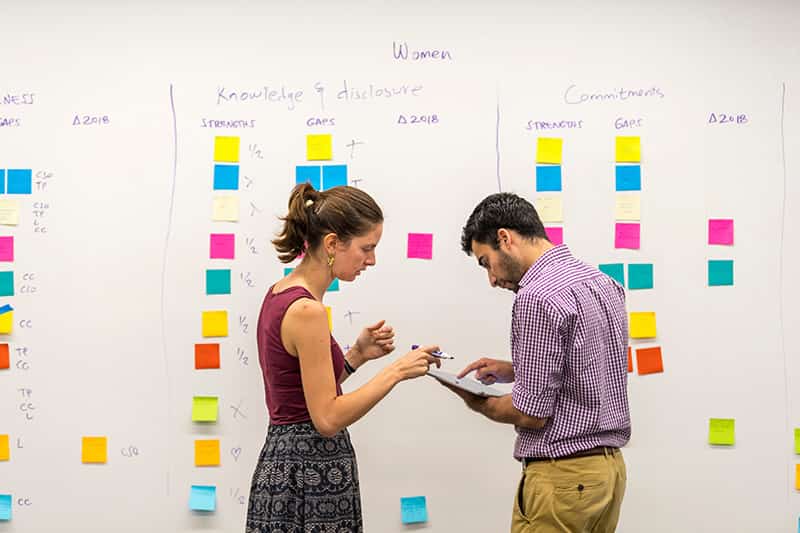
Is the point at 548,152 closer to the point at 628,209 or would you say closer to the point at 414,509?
the point at 628,209

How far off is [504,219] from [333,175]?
702mm

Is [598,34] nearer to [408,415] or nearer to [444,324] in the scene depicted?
[444,324]

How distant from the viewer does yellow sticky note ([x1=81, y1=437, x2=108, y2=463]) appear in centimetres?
236

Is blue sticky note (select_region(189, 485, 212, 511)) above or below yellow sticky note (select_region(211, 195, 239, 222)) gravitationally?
below

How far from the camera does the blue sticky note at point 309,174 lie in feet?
7.75

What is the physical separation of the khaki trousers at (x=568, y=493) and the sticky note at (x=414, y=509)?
62cm

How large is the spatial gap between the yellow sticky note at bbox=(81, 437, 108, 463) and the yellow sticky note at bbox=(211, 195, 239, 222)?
0.72m

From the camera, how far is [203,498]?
235 centimetres

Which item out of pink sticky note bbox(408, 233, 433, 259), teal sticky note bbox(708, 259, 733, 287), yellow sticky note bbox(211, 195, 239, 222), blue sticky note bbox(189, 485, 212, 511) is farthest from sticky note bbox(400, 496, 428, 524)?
teal sticky note bbox(708, 259, 733, 287)

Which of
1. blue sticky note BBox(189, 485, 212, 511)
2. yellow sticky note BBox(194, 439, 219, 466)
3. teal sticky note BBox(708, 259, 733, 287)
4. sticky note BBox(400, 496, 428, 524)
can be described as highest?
teal sticky note BBox(708, 259, 733, 287)

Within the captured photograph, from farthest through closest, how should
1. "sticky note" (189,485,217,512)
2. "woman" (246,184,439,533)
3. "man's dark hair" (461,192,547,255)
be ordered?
"sticky note" (189,485,217,512) → "man's dark hair" (461,192,547,255) → "woman" (246,184,439,533)

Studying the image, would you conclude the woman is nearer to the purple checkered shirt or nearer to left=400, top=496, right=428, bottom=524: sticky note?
the purple checkered shirt

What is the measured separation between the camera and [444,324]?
2.37 meters

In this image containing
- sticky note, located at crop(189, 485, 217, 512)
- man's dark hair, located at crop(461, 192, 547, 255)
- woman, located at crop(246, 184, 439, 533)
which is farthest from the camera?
sticky note, located at crop(189, 485, 217, 512)
